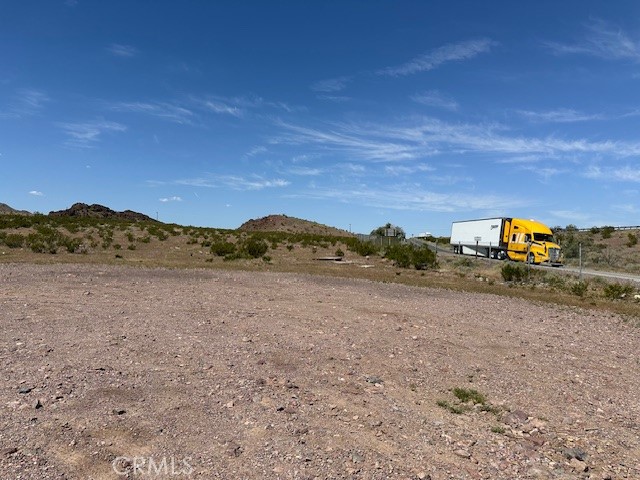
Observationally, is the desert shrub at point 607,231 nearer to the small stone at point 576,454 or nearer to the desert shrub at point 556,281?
the desert shrub at point 556,281

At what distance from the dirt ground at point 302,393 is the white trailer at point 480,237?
29.1 metres

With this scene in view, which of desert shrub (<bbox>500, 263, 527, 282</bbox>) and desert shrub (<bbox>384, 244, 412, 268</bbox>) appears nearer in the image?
desert shrub (<bbox>500, 263, 527, 282</bbox>)

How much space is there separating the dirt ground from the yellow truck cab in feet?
82.3

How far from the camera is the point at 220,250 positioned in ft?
110

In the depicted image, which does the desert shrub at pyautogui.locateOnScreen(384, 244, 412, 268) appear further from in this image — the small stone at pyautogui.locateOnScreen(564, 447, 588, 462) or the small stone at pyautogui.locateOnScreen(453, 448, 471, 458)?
the small stone at pyautogui.locateOnScreen(453, 448, 471, 458)

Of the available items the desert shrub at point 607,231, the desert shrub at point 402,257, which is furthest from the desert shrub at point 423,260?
the desert shrub at point 607,231

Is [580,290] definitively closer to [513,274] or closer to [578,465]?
[513,274]

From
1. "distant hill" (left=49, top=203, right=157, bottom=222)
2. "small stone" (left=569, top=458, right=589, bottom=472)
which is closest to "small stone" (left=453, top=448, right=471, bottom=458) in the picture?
"small stone" (left=569, top=458, right=589, bottom=472)

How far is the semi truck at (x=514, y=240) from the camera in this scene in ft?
119

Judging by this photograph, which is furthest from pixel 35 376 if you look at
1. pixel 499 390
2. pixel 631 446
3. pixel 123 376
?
pixel 631 446

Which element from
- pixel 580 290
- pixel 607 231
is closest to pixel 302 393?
pixel 580 290

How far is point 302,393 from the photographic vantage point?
250 inches

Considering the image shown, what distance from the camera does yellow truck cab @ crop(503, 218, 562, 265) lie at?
36.2 meters

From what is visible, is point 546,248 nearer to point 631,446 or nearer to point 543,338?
point 543,338
